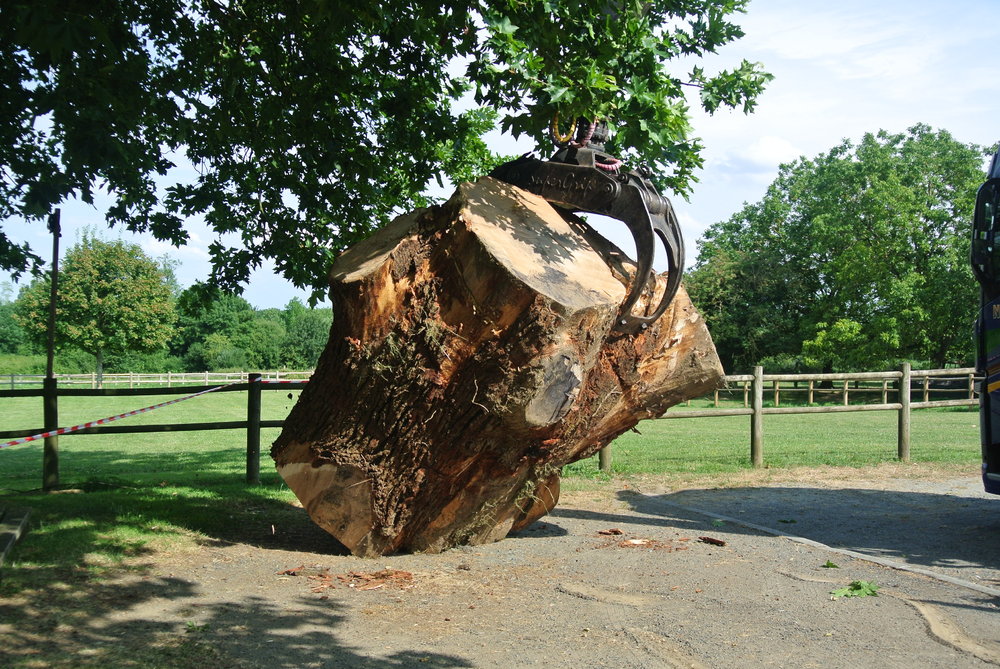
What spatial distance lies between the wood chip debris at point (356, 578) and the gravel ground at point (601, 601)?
0.02 metres

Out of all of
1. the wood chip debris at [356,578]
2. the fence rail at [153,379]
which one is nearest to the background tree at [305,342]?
the fence rail at [153,379]

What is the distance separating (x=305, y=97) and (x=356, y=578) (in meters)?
4.36

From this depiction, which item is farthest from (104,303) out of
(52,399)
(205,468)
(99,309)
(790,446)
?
(790,446)

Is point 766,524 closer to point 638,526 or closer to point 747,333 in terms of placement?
point 638,526

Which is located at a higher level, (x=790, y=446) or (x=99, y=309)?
(x=99, y=309)

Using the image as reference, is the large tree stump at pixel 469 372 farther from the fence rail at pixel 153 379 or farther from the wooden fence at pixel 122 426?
the fence rail at pixel 153 379

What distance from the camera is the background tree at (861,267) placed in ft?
113

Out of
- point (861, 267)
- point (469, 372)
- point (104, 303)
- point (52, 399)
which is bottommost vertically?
point (52, 399)

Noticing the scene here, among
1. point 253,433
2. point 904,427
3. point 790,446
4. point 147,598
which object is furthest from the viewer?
point 790,446

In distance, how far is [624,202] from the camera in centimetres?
540

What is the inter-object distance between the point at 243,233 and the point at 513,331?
14.8ft

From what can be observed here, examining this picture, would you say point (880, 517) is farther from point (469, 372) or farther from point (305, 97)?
point (305, 97)

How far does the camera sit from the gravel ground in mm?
4012

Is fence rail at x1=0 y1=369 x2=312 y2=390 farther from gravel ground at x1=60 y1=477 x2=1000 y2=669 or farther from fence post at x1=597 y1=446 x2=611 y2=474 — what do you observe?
gravel ground at x1=60 y1=477 x2=1000 y2=669
